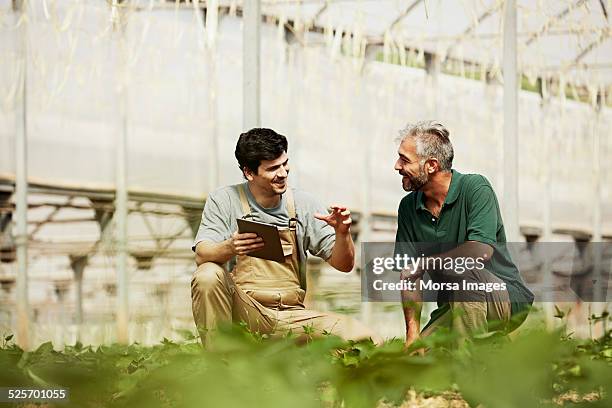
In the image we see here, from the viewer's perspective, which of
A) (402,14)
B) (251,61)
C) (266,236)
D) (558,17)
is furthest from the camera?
(402,14)

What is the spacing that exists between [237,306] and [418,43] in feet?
10.4

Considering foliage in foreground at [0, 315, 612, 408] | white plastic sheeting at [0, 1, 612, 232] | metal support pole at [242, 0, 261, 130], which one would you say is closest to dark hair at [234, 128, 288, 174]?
metal support pole at [242, 0, 261, 130]

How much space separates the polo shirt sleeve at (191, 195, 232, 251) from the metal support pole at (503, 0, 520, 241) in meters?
1.19

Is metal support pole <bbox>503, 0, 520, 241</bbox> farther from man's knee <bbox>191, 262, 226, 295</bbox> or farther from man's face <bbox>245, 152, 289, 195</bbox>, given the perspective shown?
man's knee <bbox>191, 262, 226, 295</bbox>

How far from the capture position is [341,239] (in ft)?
8.39

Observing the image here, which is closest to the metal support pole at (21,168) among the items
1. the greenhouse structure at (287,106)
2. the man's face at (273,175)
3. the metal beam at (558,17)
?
the greenhouse structure at (287,106)

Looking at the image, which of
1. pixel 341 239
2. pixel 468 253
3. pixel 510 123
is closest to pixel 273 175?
pixel 341 239

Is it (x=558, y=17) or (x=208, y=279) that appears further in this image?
(x=558, y=17)

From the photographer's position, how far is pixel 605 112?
19.2 ft

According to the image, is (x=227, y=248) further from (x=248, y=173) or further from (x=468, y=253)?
(x=468, y=253)

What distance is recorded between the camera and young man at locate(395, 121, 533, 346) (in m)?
2.35

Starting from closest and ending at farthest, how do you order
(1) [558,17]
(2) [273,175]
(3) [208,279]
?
(3) [208,279], (2) [273,175], (1) [558,17]

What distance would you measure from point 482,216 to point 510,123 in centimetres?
87

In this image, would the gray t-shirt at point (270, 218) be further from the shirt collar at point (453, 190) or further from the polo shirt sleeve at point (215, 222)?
the shirt collar at point (453, 190)
